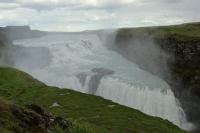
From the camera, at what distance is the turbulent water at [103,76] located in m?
99.5

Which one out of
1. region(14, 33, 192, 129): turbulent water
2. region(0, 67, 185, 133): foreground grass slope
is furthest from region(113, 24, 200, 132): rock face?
region(0, 67, 185, 133): foreground grass slope

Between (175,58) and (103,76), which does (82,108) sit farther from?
(175,58)

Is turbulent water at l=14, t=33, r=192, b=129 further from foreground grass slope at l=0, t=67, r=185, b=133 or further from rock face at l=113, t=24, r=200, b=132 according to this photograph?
foreground grass slope at l=0, t=67, r=185, b=133

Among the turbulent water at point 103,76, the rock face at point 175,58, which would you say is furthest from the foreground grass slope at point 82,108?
the rock face at point 175,58

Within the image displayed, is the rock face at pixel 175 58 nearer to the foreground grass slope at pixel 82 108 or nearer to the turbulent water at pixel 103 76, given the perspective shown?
the turbulent water at pixel 103 76

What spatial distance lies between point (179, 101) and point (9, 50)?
71824 millimetres

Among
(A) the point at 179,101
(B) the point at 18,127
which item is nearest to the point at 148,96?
(A) the point at 179,101

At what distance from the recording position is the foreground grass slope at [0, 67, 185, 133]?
56906 mm

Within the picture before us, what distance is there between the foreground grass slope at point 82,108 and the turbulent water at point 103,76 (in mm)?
18678

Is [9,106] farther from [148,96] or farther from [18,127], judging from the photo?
[148,96]

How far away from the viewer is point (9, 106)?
2230 centimetres

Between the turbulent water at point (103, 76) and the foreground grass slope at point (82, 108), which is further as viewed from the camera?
the turbulent water at point (103, 76)

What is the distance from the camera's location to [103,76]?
4500 inches

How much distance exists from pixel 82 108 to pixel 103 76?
1692 inches
